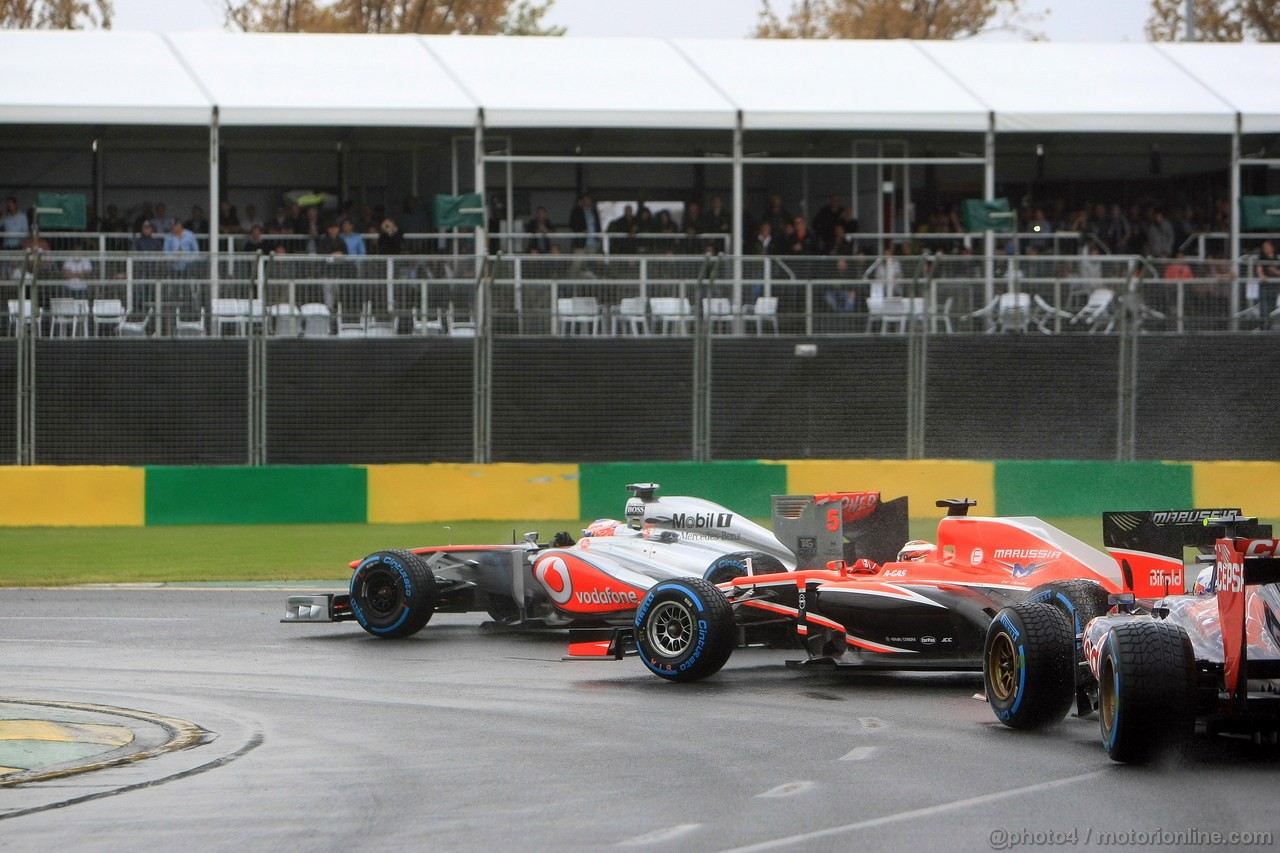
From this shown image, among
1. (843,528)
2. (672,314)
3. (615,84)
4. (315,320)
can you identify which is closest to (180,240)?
(315,320)

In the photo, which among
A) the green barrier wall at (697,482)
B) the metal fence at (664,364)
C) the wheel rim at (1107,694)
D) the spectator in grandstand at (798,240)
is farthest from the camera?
the spectator in grandstand at (798,240)

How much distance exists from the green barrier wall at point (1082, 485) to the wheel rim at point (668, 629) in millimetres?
10070

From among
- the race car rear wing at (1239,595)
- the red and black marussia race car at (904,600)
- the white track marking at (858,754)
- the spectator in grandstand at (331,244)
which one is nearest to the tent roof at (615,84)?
the spectator in grandstand at (331,244)

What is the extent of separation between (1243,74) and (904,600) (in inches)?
824

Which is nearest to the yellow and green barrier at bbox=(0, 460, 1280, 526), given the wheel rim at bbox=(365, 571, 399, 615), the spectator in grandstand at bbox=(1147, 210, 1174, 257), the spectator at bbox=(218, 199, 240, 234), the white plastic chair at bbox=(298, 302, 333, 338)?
the white plastic chair at bbox=(298, 302, 333, 338)

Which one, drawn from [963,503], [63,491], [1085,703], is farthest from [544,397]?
[1085,703]

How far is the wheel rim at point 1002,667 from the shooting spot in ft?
25.3

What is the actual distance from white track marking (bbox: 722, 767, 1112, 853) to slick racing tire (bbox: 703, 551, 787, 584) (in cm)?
389

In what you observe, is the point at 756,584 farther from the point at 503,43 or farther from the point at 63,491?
A: the point at 503,43

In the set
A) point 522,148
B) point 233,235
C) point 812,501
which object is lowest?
point 812,501

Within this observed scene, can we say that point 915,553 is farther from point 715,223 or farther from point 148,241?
point 148,241

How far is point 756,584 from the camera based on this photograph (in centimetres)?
958

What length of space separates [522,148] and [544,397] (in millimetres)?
9291

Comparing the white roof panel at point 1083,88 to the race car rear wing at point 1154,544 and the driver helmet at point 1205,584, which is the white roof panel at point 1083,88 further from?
the driver helmet at point 1205,584
